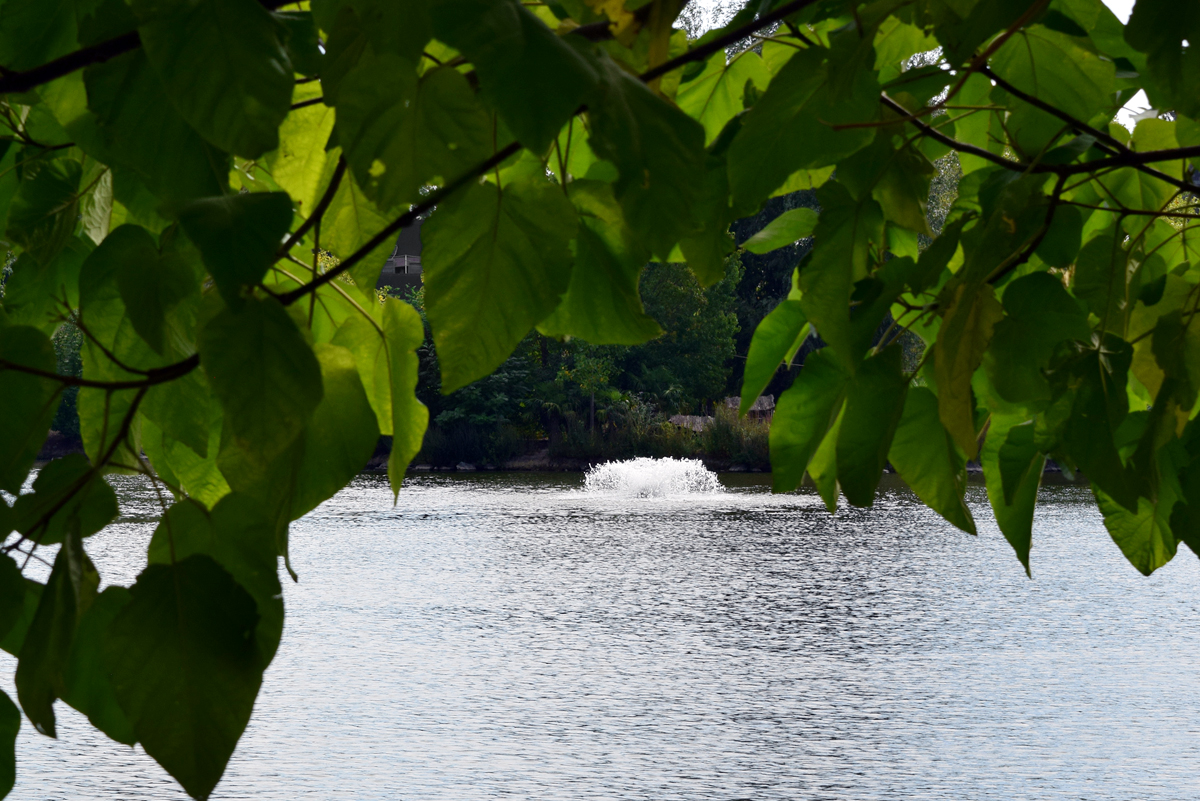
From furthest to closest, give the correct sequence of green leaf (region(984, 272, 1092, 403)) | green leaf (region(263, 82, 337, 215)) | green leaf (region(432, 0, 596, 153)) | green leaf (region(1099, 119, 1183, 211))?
green leaf (region(1099, 119, 1183, 211)) < green leaf (region(984, 272, 1092, 403)) < green leaf (region(263, 82, 337, 215)) < green leaf (region(432, 0, 596, 153))

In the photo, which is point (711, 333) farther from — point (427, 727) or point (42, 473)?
point (42, 473)

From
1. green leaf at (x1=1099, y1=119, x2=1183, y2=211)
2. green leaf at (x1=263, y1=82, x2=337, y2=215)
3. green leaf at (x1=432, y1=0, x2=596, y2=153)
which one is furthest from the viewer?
green leaf at (x1=1099, y1=119, x2=1183, y2=211)

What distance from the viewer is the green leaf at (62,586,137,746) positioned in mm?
426

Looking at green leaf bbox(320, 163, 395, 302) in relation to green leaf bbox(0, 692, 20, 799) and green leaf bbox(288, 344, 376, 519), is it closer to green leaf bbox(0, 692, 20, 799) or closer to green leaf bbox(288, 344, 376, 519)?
green leaf bbox(288, 344, 376, 519)

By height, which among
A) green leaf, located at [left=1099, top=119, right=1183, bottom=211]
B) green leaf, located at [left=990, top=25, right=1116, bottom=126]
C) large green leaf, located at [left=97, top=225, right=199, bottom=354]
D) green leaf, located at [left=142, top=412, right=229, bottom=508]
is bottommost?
green leaf, located at [left=142, top=412, right=229, bottom=508]

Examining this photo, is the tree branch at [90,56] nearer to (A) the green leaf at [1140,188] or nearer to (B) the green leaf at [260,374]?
(B) the green leaf at [260,374]

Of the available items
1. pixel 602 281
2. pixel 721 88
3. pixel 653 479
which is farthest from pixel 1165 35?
pixel 653 479

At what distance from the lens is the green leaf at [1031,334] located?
25.7 inches

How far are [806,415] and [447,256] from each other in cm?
39

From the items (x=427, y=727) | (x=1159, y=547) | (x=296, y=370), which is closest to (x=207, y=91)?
(x=296, y=370)

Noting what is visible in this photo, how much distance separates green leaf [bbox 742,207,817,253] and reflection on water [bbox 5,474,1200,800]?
213 inches

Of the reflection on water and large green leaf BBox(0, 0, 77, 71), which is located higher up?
large green leaf BBox(0, 0, 77, 71)

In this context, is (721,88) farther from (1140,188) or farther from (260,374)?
(260,374)

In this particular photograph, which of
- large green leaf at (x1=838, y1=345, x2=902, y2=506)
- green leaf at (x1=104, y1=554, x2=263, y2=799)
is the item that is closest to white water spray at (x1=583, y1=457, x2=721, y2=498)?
large green leaf at (x1=838, y1=345, x2=902, y2=506)
